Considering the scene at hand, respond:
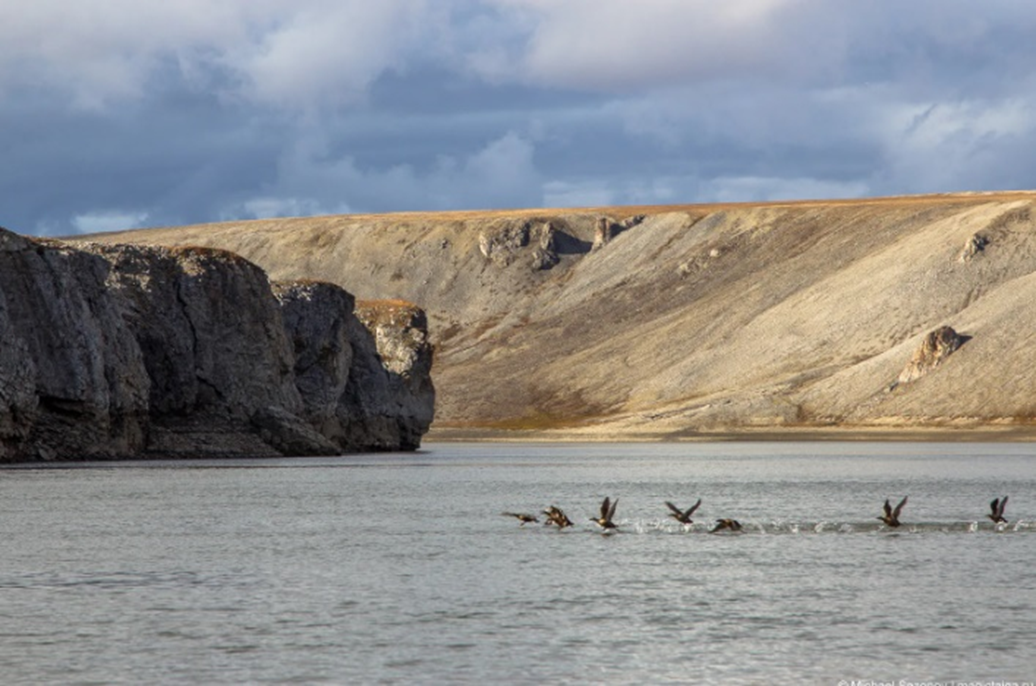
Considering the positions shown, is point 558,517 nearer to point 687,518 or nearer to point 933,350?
point 687,518

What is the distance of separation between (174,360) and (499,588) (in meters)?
73.2

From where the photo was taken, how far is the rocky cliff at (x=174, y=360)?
95.8m

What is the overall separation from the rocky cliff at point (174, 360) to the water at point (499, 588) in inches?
635

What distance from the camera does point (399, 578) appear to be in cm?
4353

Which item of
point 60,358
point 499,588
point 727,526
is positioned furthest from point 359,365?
point 499,588

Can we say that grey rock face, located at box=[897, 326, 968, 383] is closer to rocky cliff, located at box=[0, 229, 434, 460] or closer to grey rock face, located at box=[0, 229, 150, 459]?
rocky cliff, located at box=[0, 229, 434, 460]

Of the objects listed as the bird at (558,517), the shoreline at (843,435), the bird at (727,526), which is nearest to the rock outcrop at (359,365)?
the shoreline at (843,435)

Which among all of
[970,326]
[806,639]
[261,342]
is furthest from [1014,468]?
[970,326]

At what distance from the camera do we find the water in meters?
30.6

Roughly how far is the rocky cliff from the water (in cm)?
1612

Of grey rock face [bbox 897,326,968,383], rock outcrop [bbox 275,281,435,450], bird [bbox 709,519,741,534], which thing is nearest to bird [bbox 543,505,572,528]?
bird [bbox 709,519,741,534]

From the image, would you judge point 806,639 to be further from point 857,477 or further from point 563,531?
point 857,477

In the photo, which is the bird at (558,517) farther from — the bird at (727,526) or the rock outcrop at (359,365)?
the rock outcrop at (359,365)

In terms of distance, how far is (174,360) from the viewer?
111m
